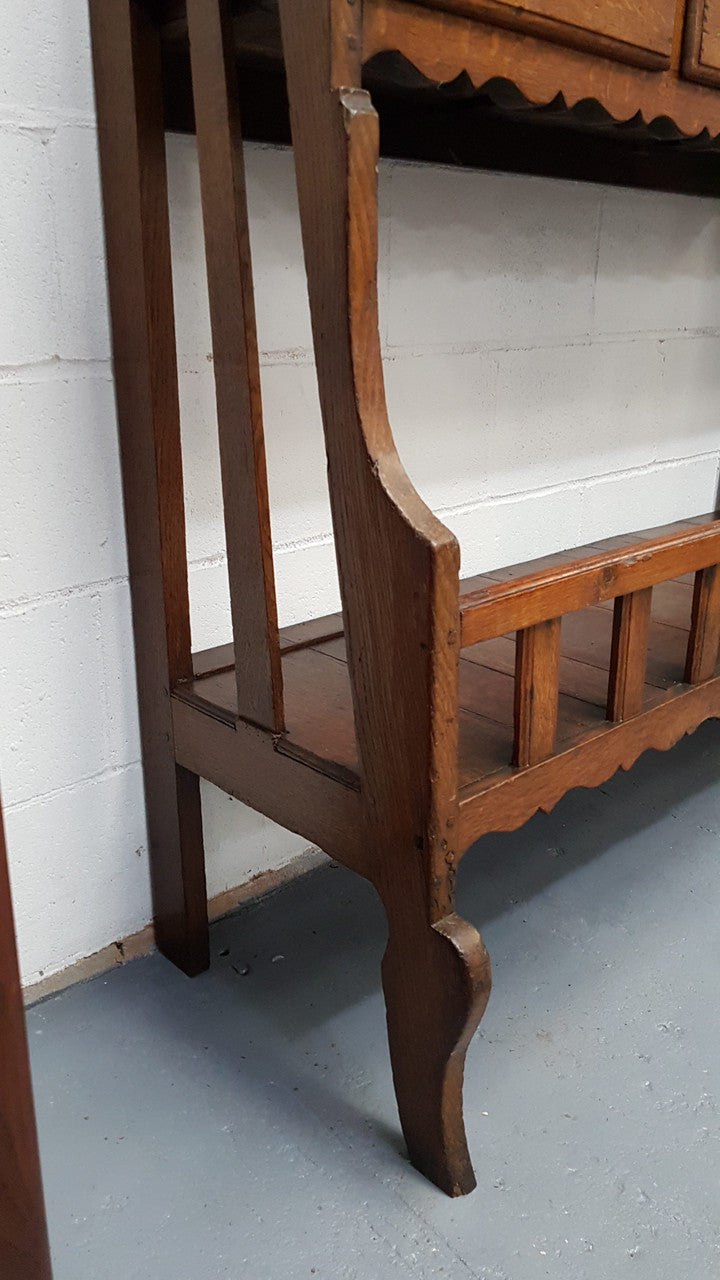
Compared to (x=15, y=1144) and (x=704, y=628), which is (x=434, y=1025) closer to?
(x=15, y=1144)

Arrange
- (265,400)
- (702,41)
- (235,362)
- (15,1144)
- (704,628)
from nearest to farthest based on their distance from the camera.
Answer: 1. (15,1144)
2. (235,362)
3. (702,41)
4. (704,628)
5. (265,400)

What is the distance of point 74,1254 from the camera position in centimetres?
115

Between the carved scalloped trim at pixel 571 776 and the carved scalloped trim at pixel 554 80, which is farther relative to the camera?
the carved scalloped trim at pixel 571 776

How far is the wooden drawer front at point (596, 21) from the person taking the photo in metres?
1.06

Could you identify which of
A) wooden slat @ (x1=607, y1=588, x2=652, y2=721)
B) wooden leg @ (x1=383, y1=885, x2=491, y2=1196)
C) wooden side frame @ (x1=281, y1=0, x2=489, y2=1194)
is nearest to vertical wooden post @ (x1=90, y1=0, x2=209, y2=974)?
wooden side frame @ (x1=281, y1=0, x2=489, y2=1194)

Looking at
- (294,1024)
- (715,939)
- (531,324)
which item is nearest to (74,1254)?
(294,1024)

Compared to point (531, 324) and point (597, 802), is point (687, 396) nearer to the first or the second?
point (531, 324)

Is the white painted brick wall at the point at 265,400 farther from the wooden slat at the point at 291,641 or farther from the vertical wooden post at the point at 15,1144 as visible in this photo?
the vertical wooden post at the point at 15,1144

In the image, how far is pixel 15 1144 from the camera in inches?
36.1

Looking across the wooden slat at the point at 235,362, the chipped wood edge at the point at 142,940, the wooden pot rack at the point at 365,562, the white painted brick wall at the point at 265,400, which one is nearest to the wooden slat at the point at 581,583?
the wooden pot rack at the point at 365,562

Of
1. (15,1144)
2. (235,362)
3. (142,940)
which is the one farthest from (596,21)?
(142,940)

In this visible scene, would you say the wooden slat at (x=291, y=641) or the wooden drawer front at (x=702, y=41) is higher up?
the wooden drawer front at (x=702, y=41)

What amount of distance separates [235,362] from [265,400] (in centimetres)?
43

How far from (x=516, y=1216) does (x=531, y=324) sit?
1.59 meters
